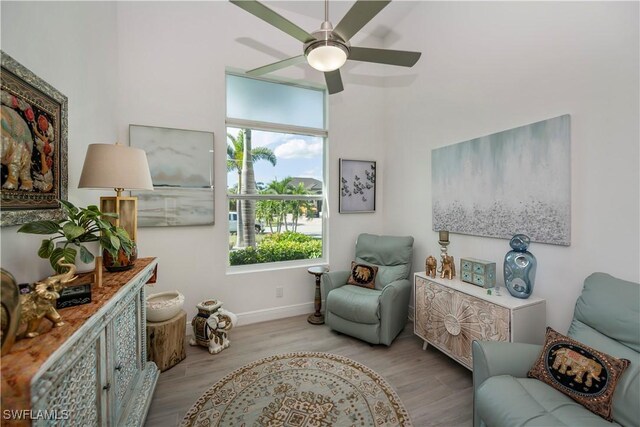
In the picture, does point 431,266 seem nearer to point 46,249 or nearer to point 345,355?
point 345,355

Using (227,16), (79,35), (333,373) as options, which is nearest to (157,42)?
(227,16)

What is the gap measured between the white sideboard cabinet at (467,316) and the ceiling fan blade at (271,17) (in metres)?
2.19

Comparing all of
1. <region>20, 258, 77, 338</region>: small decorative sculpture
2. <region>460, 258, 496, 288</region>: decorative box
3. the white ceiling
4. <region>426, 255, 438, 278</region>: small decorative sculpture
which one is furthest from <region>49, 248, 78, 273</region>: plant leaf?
the white ceiling

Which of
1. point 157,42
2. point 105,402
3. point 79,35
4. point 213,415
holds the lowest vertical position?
point 213,415

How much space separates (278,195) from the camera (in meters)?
3.38

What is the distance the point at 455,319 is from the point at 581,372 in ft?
2.96

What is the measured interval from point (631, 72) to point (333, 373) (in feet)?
9.21

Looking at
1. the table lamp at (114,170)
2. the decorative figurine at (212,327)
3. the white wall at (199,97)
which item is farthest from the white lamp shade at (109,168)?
the decorative figurine at (212,327)

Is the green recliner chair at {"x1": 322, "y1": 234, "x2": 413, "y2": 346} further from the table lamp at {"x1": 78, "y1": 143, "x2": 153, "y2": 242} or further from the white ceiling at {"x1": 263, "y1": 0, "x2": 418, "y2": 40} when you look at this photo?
the white ceiling at {"x1": 263, "y1": 0, "x2": 418, "y2": 40}

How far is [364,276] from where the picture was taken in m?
3.00

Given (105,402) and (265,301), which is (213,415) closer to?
(105,402)

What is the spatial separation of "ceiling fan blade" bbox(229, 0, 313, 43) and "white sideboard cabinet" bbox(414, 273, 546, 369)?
2.19 meters

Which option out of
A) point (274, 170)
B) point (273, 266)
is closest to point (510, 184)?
point (274, 170)

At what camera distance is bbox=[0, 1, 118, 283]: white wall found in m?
1.24
